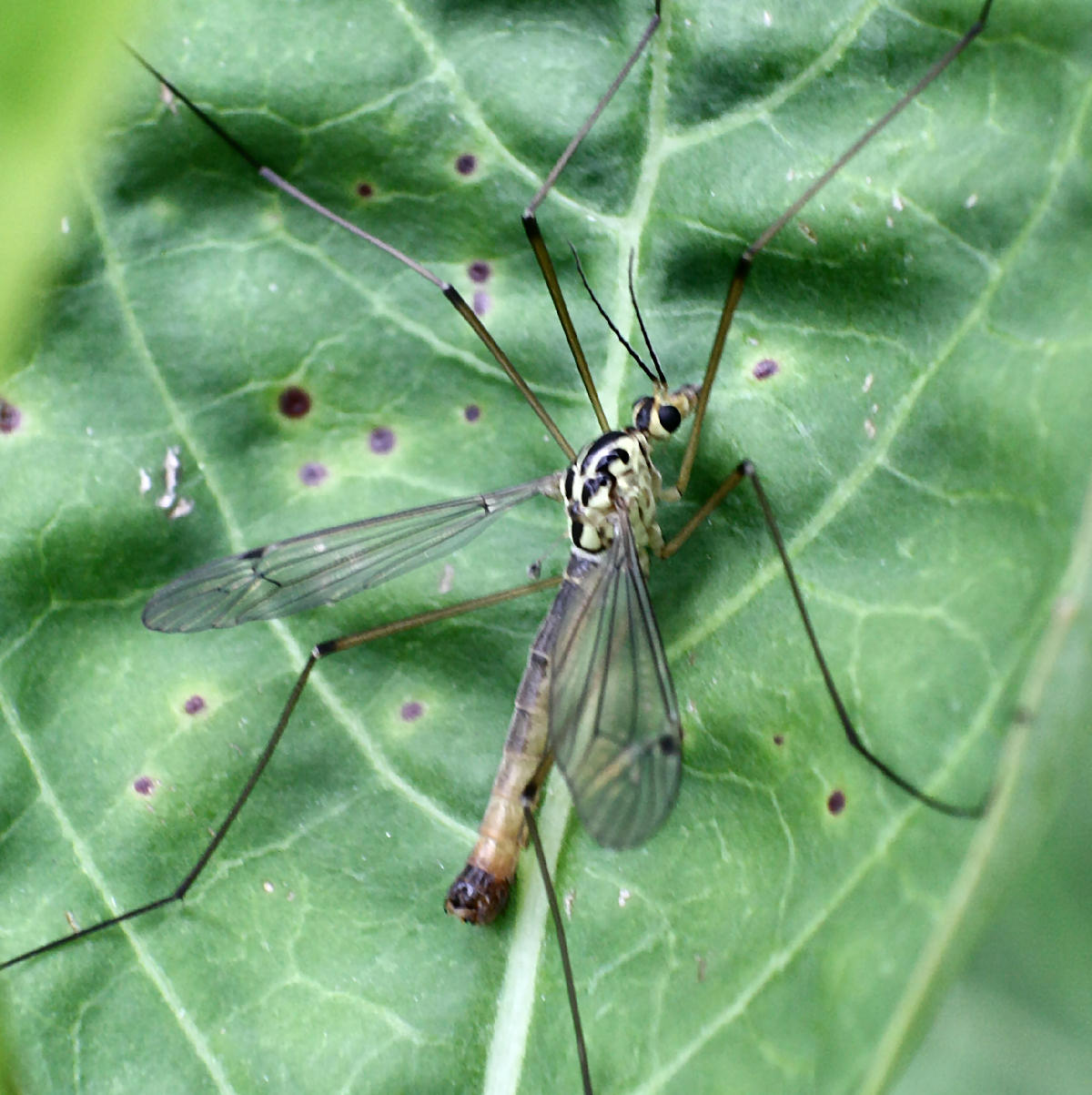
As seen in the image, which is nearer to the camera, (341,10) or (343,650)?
(341,10)

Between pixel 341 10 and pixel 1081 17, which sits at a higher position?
pixel 1081 17

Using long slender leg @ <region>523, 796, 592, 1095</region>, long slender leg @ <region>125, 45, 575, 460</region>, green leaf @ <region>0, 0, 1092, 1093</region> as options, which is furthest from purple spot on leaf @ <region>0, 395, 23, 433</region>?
long slender leg @ <region>523, 796, 592, 1095</region>

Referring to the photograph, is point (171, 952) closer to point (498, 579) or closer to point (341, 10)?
point (498, 579)

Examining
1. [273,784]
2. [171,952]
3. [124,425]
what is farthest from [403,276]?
[171,952]

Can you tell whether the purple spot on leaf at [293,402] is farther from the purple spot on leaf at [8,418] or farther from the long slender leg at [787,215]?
the long slender leg at [787,215]

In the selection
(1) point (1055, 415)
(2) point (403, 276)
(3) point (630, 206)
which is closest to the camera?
(1) point (1055, 415)

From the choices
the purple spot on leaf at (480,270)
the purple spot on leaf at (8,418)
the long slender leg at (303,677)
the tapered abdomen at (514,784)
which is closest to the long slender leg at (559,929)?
→ the tapered abdomen at (514,784)
